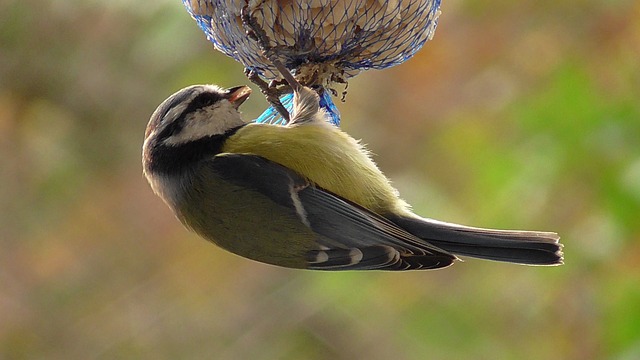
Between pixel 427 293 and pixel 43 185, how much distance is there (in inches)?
88.9

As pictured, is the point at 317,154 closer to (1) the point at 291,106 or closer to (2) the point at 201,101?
(2) the point at 201,101

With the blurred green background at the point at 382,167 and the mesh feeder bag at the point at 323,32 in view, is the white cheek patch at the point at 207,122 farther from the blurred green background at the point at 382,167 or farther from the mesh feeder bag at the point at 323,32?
the blurred green background at the point at 382,167

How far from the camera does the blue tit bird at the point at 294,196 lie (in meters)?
2.64

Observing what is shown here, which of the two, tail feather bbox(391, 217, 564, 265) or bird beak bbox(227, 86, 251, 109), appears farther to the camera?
bird beak bbox(227, 86, 251, 109)

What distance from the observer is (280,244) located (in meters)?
2.70

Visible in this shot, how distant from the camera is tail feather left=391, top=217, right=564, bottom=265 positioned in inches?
104

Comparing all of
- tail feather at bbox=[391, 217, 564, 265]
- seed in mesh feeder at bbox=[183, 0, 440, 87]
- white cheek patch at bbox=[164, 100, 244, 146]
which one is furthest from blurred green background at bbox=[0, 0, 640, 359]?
white cheek patch at bbox=[164, 100, 244, 146]

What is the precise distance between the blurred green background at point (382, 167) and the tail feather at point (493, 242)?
0.83 meters

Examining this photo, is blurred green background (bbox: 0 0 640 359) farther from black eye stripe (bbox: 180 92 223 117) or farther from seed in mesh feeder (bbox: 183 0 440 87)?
black eye stripe (bbox: 180 92 223 117)

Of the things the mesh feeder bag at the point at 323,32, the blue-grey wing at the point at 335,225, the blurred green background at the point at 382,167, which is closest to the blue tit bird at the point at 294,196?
the blue-grey wing at the point at 335,225

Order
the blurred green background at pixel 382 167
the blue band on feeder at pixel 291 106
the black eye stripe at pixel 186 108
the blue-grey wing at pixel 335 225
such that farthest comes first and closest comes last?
the blurred green background at pixel 382 167 < the blue band on feeder at pixel 291 106 < the black eye stripe at pixel 186 108 < the blue-grey wing at pixel 335 225

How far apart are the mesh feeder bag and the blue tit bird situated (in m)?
0.11

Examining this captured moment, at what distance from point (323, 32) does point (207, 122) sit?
41 centimetres

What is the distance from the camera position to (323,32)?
2.68 metres
